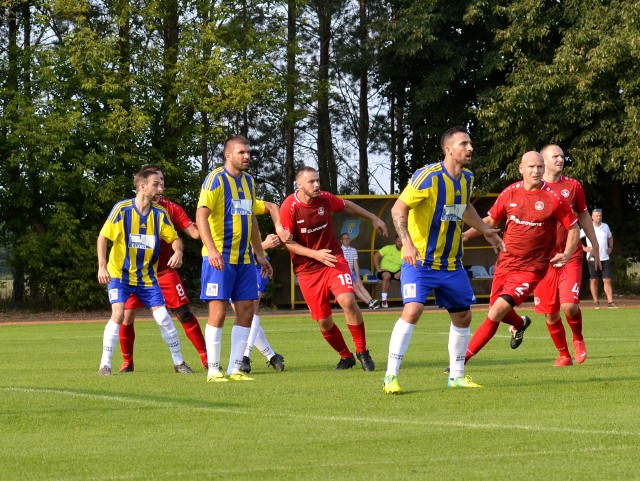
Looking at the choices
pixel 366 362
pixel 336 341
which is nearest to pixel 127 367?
pixel 336 341

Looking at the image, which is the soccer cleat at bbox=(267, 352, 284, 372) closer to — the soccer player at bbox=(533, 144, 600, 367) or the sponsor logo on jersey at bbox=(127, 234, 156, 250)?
the sponsor logo on jersey at bbox=(127, 234, 156, 250)

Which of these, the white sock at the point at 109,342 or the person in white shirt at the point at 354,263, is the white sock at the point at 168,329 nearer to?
the white sock at the point at 109,342

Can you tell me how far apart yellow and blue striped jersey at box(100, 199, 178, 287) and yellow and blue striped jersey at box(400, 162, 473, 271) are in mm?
3708

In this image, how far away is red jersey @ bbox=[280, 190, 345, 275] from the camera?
1295 centimetres

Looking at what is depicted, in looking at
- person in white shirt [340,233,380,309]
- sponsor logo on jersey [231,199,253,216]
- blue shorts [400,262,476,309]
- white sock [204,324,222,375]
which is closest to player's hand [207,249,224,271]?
sponsor logo on jersey [231,199,253,216]

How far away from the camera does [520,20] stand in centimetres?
3419

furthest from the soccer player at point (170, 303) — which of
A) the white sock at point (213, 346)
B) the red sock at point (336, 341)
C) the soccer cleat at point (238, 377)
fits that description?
the soccer cleat at point (238, 377)

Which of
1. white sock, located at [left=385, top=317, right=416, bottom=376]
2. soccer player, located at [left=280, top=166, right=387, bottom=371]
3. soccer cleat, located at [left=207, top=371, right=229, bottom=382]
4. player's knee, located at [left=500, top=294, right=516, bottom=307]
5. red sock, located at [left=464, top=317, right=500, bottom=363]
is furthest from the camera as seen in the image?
soccer player, located at [left=280, top=166, right=387, bottom=371]

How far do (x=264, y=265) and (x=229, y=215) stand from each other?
3.67 feet

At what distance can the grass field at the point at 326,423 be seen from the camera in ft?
21.0

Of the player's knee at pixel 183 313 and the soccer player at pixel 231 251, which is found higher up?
the soccer player at pixel 231 251

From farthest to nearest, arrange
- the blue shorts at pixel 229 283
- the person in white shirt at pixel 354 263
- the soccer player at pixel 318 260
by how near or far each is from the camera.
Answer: the person in white shirt at pixel 354 263 → the soccer player at pixel 318 260 → the blue shorts at pixel 229 283

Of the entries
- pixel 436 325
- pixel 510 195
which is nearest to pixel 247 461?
pixel 510 195

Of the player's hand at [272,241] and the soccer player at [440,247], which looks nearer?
the soccer player at [440,247]
